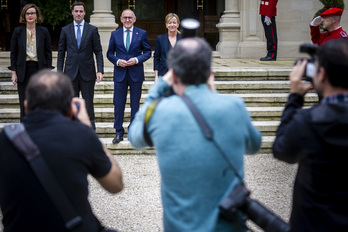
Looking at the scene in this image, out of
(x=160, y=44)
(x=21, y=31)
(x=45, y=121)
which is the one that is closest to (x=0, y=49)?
(x=21, y=31)

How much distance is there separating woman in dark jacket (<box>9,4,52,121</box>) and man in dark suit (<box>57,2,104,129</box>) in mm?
262

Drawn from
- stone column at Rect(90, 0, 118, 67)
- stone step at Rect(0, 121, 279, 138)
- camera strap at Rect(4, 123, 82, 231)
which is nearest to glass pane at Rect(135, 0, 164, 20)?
stone column at Rect(90, 0, 118, 67)

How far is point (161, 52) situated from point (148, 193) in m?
2.48

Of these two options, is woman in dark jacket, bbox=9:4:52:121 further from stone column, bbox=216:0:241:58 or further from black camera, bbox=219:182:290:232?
stone column, bbox=216:0:241:58

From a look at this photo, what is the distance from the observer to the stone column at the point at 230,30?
12539 millimetres

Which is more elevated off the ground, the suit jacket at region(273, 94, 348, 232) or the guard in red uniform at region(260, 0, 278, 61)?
the guard in red uniform at region(260, 0, 278, 61)

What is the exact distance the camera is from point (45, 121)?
6.90 feet

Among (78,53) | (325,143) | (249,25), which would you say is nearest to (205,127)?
(325,143)

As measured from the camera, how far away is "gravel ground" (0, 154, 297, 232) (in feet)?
14.4

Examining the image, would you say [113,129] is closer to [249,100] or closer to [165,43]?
[165,43]

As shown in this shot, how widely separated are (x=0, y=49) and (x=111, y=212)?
33.1ft

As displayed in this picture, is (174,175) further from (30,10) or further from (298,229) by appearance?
(30,10)

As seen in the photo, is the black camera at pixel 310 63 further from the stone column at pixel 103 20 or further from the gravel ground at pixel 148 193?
the stone column at pixel 103 20

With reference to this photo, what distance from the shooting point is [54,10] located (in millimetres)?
13344
